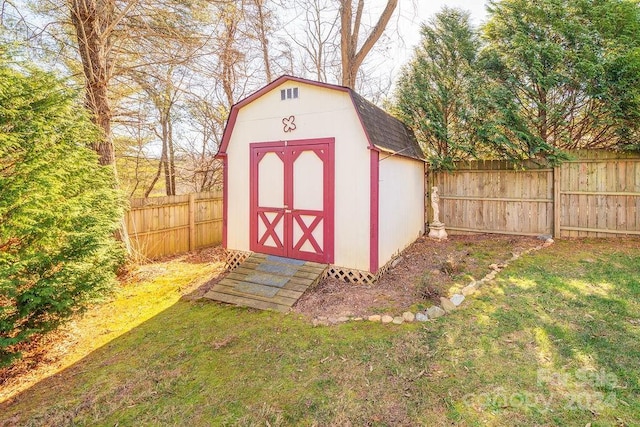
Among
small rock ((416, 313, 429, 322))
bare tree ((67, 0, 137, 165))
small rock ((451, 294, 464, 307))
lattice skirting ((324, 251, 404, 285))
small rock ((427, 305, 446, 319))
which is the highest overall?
bare tree ((67, 0, 137, 165))

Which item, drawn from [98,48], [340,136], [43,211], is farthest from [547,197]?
[98,48]

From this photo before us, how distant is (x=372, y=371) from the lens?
324cm

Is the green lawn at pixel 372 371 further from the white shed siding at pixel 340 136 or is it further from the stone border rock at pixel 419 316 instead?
the white shed siding at pixel 340 136

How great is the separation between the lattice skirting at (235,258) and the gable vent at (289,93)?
3278 millimetres

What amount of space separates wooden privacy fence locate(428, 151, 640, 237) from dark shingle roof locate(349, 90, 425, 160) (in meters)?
1.95

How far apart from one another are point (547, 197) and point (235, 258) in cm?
799

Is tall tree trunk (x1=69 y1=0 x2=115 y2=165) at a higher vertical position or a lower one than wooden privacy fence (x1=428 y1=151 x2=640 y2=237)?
higher

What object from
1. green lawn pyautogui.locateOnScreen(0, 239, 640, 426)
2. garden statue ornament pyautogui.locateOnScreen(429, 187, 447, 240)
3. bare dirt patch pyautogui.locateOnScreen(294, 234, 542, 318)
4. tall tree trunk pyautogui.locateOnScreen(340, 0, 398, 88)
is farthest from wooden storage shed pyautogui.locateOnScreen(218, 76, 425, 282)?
tall tree trunk pyautogui.locateOnScreen(340, 0, 398, 88)

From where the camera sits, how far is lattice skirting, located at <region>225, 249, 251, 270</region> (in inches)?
270

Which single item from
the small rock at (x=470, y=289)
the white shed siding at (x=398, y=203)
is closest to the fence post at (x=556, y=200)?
the white shed siding at (x=398, y=203)

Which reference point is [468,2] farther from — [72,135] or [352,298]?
[72,135]

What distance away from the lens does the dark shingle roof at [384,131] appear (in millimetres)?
5484

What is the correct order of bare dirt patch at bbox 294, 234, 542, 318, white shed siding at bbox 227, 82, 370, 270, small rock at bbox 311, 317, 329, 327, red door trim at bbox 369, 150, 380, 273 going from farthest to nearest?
1. white shed siding at bbox 227, 82, 370, 270
2. red door trim at bbox 369, 150, 380, 273
3. bare dirt patch at bbox 294, 234, 542, 318
4. small rock at bbox 311, 317, 329, 327

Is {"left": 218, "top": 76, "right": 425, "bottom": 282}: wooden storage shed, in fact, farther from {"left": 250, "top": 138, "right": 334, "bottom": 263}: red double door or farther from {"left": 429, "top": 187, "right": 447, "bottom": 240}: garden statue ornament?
{"left": 429, "top": 187, "right": 447, "bottom": 240}: garden statue ornament
